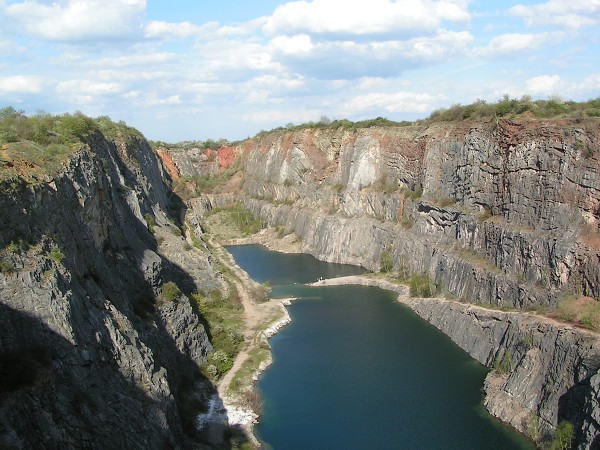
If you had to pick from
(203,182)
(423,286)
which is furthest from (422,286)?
(203,182)

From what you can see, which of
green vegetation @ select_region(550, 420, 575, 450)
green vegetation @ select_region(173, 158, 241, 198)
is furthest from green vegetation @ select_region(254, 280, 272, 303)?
green vegetation @ select_region(173, 158, 241, 198)

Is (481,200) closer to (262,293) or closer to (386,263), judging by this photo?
(386,263)

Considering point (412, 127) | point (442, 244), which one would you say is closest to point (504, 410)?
point (442, 244)

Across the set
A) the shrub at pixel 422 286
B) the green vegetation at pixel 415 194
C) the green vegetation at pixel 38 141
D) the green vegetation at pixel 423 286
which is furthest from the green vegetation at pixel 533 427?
the green vegetation at pixel 415 194

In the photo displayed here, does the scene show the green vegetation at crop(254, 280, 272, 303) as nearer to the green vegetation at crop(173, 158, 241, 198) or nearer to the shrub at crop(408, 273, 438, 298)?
the shrub at crop(408, 273, 438, 298)

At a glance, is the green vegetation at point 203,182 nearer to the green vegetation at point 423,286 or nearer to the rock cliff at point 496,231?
the rock cliff at point 496,231

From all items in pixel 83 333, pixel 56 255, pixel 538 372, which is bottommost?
pixel 538 372
